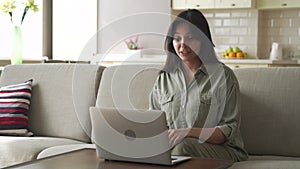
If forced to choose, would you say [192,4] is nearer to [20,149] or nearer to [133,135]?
[20,149]

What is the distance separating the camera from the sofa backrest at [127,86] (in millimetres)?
2990

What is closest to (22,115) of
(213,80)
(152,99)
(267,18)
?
(152,99)

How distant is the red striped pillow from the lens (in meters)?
3.22

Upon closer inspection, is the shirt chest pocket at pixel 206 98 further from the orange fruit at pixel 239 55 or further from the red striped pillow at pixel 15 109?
the orange fruit at pixel 239 55

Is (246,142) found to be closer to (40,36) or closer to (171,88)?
(171,88)

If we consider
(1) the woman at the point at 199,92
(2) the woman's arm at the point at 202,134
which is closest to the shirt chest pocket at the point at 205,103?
(1) the woman at the point at 199,92

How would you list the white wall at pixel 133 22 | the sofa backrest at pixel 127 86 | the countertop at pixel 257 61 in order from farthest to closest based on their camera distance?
1. the white wall at pixel 133 22
2. the countertop at pixel 257 61
3. the sofa backrest at pixel 127 86

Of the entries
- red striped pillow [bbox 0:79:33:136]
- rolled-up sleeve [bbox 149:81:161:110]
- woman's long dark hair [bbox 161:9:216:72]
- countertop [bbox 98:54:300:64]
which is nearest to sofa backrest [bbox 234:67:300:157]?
woman's long dark hair [bbox 161:9:216:72]

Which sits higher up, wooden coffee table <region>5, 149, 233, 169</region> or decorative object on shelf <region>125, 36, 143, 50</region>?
decorative object on shelf <region>125, 36, 143, 50</region>

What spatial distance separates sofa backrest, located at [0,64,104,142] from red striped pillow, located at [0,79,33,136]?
8 cm

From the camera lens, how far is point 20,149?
2.80 metres

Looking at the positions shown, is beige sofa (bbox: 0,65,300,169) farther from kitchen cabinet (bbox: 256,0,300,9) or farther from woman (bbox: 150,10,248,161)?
kitchen cabinet (bbox: 256,0,300,9)

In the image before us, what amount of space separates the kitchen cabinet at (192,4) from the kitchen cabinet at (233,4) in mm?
77

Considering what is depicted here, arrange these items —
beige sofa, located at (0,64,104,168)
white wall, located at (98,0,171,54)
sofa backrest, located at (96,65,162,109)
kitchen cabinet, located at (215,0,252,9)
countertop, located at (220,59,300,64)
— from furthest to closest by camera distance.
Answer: white wall, located at (98,0,171,54), kitchen cabinet, located at (215,0,252,9), countertop, located at (220,59,300,64), beige sofa, located at (0,64,104,168), sofa backrest, located at (96,65,162,109)
